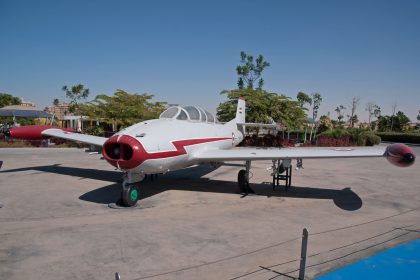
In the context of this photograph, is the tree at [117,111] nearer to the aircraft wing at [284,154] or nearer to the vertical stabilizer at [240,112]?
the vertical stabilizer at [240,112]

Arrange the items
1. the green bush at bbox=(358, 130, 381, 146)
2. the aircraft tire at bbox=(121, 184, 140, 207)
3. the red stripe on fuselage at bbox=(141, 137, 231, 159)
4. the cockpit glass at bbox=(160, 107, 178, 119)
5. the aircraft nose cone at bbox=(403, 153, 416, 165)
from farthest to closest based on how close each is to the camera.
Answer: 1. the green bush at bbox=(358, 130, 381, 146)
2. the cockpit glass at bbox=(160, 107, 178, 119)
3. the aircraft tire at bbox=(121, 184, 140, 207)
4. the red stripe on fuselage at bbox=(141, 137, 231, 159)
5. the aircraft nose cone at bbox=(403, 153, 416, 165)

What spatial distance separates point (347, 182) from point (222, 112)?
2283cm

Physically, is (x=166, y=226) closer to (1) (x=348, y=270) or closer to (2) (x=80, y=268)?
(2) (x=80, y=268)

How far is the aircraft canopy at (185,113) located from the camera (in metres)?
10.8

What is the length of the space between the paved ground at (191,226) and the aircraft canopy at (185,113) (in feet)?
8.34

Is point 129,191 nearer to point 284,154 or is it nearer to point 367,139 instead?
point 284,154

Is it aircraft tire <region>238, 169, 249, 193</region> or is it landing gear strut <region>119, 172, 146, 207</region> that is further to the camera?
aircraft tire <region>238, 169, 249, 193</region>

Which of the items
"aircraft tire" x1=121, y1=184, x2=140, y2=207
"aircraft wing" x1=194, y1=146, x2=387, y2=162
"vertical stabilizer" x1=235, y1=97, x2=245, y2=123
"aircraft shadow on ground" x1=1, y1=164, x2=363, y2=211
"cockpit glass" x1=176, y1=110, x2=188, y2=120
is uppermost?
"vertical stabilizer" x1=235, y1=97, x2=245, y2=123

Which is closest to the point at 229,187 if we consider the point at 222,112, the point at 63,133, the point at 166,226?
the point at 166,226

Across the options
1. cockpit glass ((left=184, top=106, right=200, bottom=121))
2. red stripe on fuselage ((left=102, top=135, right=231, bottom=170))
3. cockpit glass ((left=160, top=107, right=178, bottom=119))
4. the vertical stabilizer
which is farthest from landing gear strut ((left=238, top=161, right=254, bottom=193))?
the vertical stabilizer

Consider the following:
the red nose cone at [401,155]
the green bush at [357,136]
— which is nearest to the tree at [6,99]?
the green bush at [357,136]

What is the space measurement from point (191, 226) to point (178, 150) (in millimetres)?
2860

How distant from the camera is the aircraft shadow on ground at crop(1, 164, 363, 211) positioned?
396 inches

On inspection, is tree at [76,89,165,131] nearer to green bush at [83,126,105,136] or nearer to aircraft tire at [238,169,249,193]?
green bush at [83,126,105,136]
